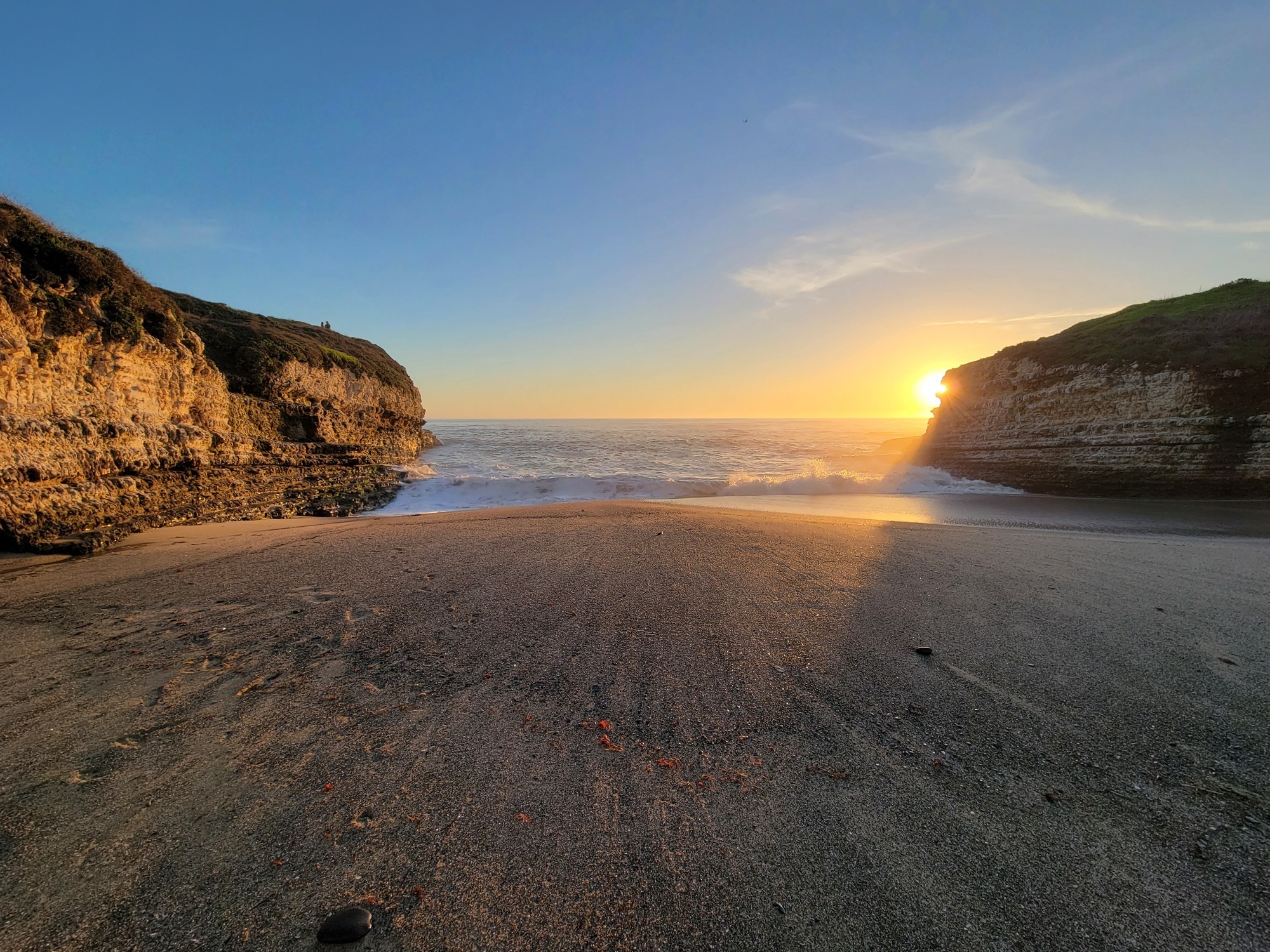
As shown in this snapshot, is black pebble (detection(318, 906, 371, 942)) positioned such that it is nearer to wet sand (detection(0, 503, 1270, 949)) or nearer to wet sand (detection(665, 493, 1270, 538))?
wet sand (detection(0, 503, 1270, 949))

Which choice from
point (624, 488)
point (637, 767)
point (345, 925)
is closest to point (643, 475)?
point (624, 488)

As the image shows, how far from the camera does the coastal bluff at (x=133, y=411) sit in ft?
24.7

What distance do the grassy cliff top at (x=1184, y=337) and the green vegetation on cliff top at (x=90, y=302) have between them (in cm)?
2835

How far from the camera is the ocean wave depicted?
52.9 ft

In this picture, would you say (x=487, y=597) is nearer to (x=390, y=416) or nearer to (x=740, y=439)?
(x=390, y=416)

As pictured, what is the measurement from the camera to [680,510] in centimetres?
1227

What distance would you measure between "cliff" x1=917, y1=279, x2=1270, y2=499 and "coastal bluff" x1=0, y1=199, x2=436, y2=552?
24.7m

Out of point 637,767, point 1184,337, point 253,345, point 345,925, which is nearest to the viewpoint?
point 345,925

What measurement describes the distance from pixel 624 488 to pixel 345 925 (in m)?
16.4

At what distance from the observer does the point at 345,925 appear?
1656 mm

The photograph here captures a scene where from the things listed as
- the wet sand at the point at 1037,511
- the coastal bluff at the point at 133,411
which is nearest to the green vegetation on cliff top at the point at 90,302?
the coastal bluff at the point at 133,411

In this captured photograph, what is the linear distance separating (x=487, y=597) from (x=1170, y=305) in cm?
2991

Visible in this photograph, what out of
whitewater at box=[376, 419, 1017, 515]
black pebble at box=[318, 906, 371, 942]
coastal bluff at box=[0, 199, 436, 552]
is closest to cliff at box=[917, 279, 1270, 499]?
whitewater at box=[376, 419, 1017, 515]

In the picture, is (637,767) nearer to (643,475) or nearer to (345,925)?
(345,925)
